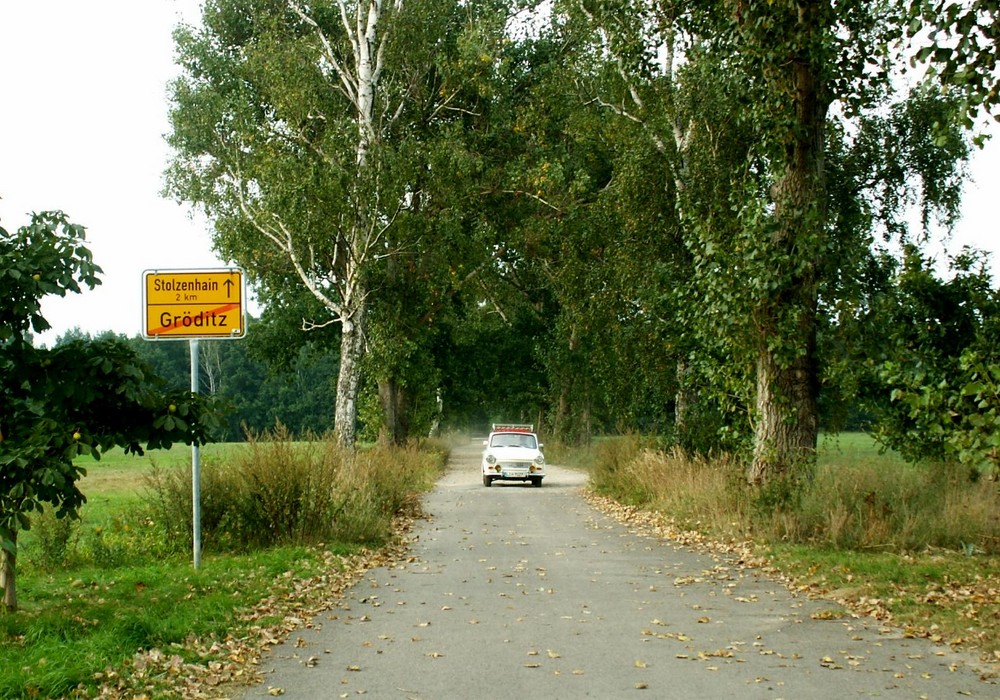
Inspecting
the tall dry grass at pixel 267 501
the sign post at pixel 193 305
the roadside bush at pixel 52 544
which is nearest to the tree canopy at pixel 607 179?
the tall dry grass at pixel 267 501

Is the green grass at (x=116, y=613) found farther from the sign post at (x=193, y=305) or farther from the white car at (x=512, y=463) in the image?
the white car at (x=512, y=463)

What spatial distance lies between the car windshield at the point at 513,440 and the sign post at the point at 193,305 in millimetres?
22879

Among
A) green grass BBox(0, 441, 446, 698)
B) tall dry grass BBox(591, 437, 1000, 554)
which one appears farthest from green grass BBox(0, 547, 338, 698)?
tall dry grass BBox(591, 437, 1000, 554)

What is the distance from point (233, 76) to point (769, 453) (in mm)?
26846

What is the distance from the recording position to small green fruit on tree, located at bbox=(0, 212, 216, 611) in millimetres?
8352

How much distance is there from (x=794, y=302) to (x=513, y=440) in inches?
779

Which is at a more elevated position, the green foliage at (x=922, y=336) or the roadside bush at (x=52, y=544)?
the green foliage at (x=922, y=336)

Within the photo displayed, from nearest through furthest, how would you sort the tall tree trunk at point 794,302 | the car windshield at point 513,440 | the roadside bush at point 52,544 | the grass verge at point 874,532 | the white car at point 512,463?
the grass verge at point 874,532
the roadside bush at point 52,544
the tall tree trunk at point 794,302
the white car at point 512,463
the car windshield at point 513,440

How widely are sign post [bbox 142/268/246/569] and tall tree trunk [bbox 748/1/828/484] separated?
800 centimetres

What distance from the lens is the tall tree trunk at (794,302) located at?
54.7 feet

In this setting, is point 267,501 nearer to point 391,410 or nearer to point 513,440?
point 513,440

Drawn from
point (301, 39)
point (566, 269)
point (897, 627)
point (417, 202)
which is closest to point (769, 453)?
point (897, 627)

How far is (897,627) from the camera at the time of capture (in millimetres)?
9734

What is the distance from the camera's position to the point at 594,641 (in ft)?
30.0
